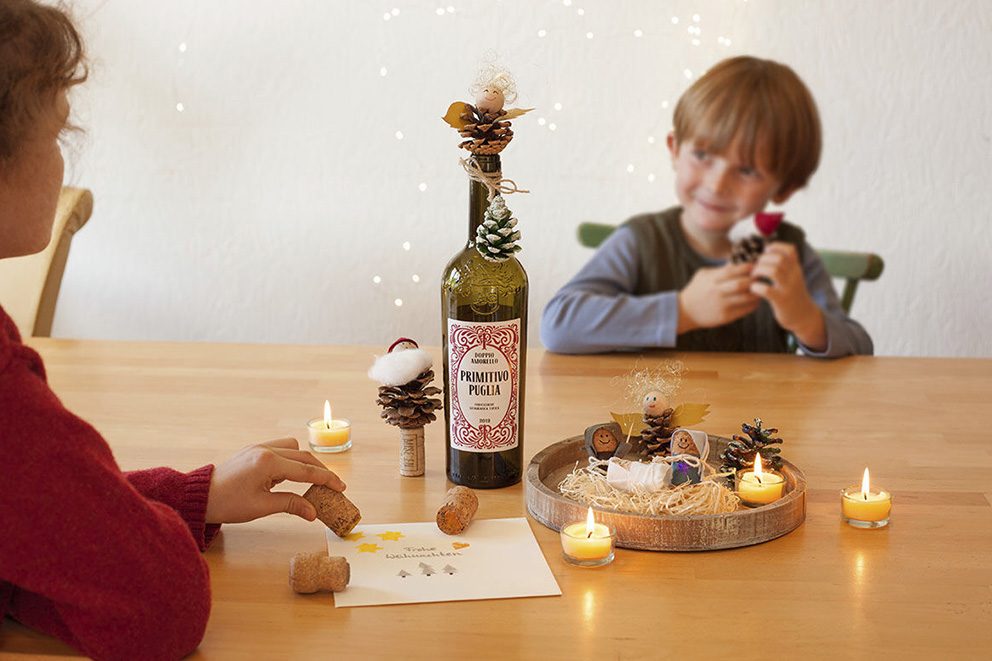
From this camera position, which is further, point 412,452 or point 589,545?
point 412,452

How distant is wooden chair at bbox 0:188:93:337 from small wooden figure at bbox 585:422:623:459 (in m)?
1.19

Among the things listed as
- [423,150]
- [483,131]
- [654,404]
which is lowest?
[654,404]

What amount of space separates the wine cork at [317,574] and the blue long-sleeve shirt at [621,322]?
916 millimetres

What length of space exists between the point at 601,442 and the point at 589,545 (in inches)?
7.8

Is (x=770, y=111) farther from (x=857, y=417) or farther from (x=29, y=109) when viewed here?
(x=29, y=109)

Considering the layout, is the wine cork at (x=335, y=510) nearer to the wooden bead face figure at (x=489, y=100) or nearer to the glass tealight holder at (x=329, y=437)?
the glass tealight holder at (x=329, y=437)

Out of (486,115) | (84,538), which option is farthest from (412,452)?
(84,538)

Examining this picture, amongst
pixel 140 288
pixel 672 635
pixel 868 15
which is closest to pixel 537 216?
pixel 868 15

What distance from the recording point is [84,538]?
795mm

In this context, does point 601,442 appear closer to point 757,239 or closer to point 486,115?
point 486,115

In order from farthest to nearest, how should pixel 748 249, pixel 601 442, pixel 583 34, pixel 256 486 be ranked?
pixel 583 34
pixel 748 249
pixel 601 442
pixel 256 486

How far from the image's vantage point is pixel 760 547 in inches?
41.6

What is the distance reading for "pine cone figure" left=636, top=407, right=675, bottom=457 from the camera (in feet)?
3.84

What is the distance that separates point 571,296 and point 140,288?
1439 mm
